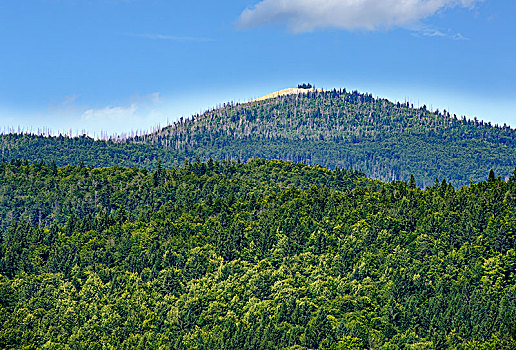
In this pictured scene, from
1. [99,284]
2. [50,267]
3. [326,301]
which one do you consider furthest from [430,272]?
[50,267]

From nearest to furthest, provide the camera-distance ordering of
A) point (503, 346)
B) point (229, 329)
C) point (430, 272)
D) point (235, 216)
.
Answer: point (503, 346)
point (229, 329)
point (430, 272)
point (235, 216)

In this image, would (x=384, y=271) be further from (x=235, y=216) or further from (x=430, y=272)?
(x=235, y=216)

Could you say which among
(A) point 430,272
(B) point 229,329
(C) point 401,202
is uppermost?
(C) point 401,202

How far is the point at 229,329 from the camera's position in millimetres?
130125

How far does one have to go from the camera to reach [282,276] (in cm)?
15062

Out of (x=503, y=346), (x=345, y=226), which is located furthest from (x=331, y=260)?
(x=503, y=346)

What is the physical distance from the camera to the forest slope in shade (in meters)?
126

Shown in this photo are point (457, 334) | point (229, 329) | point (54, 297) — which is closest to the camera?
point (457, 334)

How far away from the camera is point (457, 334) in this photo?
118188mm

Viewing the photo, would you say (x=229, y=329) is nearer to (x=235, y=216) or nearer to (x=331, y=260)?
(x=331, y=260)

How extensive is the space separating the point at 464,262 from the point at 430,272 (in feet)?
22.6

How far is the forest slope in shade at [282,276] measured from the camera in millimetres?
126500

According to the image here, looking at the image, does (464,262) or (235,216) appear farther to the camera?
(235,216)

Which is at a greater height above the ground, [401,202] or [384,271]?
[401,202]
